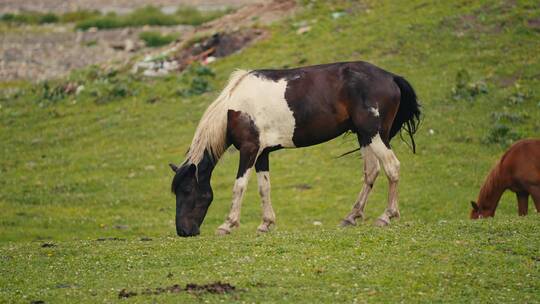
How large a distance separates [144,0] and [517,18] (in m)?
47.7

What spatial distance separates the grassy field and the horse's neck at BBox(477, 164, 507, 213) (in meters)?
0.51

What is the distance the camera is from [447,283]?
11.2m

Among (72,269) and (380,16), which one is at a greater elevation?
(72,269)

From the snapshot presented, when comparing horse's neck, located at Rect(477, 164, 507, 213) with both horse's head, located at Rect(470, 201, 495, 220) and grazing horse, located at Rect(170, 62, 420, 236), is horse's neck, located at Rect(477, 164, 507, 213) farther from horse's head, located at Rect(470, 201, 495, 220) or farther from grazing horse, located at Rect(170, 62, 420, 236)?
grazing horse, located at Rect(170, 62, 420, 236)

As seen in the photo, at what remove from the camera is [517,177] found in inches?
660

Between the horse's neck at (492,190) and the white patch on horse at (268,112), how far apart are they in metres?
4.29

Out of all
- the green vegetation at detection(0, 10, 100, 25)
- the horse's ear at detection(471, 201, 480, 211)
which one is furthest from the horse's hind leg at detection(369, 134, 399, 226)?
the green vegetation at detection(0, 10, 100, 25)

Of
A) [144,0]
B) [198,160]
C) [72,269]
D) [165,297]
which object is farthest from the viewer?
[144,0]

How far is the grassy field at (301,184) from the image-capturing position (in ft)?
38.0

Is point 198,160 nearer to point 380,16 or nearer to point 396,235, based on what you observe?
point 396,235

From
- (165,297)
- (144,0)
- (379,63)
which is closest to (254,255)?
(165,297)

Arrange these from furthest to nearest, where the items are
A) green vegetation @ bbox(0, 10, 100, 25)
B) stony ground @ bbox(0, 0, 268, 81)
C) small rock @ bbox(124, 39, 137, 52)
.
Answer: green vegetation @ bbox(0, 10, 100, 25)
small rock @ bbox(124, 39, 137, 52)
stony ground @ bbox(0, 0, 268, 81)

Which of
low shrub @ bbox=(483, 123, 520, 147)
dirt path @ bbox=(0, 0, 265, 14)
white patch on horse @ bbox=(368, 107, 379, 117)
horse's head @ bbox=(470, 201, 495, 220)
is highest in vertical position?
white patch on horse @ bbox=(368, 107, 379, 117)

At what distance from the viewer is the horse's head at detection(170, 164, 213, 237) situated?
1520 centimetres
